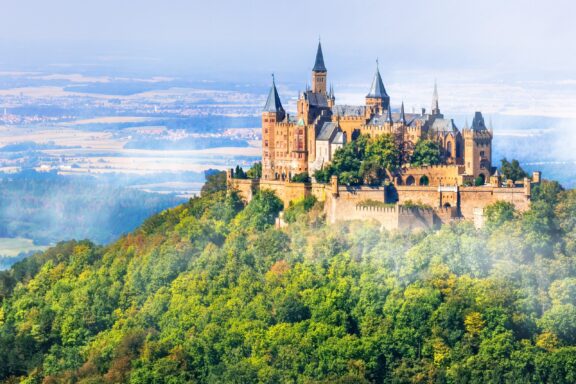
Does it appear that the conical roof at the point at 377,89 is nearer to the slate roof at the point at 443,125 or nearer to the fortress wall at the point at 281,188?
the slate roof at the point at 443,125

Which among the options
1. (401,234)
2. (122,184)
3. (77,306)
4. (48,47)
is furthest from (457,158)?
(48,47)

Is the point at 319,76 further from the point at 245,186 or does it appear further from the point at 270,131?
the point at 245,186

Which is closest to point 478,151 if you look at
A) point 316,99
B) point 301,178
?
point 301,178

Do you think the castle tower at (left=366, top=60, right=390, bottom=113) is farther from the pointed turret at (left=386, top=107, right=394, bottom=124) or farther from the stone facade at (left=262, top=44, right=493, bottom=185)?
the pointed turret at (left=386, top=107, right=394, bottom=124)

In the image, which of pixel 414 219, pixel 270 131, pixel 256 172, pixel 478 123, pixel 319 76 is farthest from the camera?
pixel 256 172

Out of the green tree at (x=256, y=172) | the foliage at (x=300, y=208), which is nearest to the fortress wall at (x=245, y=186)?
the green tree at (x=256, y=172)

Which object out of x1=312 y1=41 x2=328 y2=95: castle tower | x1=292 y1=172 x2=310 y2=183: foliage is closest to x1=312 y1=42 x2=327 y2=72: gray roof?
x1=312 y1=41 x2=328 y2=95: castle tower

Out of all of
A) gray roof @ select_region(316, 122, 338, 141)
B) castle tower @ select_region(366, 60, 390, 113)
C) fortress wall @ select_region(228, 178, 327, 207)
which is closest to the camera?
fortress wall @ select_region(228, 178, 327, 207)

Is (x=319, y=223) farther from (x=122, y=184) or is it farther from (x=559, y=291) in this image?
(x=122, y=184)
